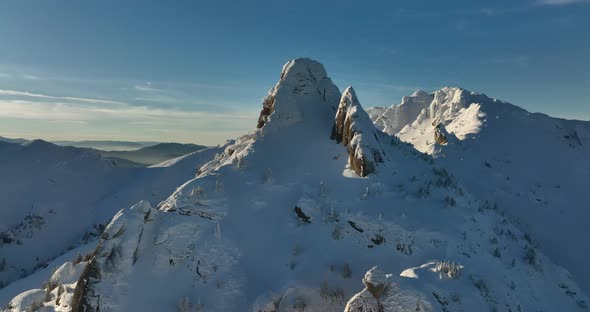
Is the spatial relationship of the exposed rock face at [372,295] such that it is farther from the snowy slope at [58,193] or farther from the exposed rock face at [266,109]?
the snowy slope at [58,193]

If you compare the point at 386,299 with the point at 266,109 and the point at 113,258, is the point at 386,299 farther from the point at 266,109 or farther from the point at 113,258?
the point at 266,109

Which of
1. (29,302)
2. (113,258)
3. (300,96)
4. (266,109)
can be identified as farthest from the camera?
(266,109)

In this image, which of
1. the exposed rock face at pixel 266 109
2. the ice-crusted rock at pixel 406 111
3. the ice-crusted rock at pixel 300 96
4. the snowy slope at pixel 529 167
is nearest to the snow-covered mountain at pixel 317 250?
the ice-crusted rock at pixel 300 96

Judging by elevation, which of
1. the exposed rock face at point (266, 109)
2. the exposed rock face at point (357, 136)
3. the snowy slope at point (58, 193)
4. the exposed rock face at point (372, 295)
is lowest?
the snowy slope at point (58, 193)

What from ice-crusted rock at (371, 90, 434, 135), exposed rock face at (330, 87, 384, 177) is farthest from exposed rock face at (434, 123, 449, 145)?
ice-crusted rock at (371, 90, 434, 135)

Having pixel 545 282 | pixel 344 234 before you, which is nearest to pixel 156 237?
pixel 344 234

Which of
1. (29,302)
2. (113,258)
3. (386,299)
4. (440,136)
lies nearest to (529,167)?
(440,136)

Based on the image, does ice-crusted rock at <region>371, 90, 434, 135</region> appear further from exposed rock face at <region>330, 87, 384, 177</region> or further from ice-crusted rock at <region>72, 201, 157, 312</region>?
ice-crusted rock at <region>72, 201, 157, 312</region>
